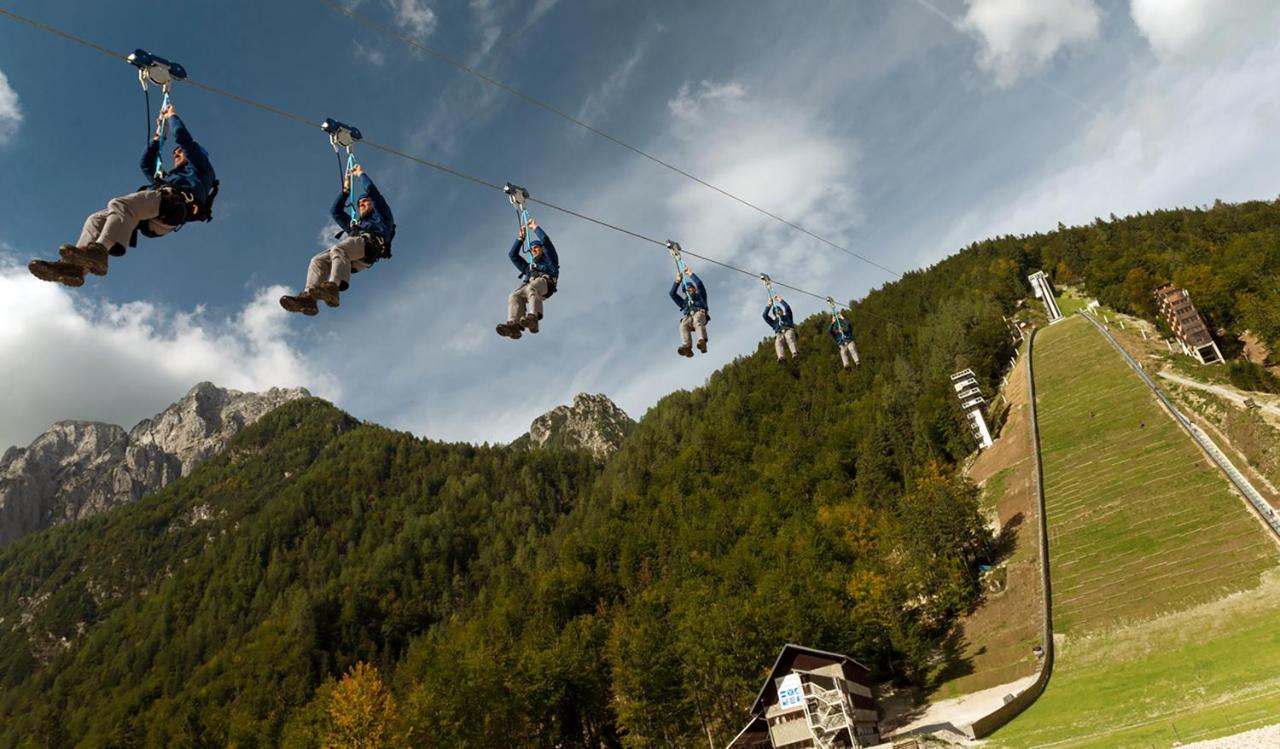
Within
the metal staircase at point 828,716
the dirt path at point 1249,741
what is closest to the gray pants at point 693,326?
the dirt path at point 1249,741

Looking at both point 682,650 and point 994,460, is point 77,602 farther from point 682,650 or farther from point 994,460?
point 994,460

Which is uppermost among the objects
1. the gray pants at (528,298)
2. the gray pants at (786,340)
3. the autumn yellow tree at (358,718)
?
the gray pants at (786,340)

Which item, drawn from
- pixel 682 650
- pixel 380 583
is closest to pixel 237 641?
pixel 380 583

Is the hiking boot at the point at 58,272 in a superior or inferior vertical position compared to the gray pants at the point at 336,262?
inferior

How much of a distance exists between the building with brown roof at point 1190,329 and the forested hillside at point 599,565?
4.52 metres

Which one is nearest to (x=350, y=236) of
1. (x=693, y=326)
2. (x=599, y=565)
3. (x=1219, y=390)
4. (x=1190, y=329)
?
(x=693, y=326)

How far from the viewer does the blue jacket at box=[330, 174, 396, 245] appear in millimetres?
12070

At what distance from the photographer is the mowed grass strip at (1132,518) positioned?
40312mm

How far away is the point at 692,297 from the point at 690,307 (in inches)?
12.1

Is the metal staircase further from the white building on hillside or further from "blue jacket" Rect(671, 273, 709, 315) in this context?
the white building on hillside

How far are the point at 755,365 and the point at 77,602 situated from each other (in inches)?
7239

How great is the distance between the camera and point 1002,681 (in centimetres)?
4297

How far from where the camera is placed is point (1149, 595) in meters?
41.1

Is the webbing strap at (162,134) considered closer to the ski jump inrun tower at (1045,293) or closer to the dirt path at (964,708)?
the dirt path at (964,708)
